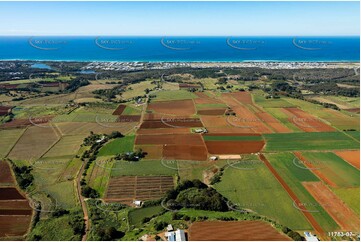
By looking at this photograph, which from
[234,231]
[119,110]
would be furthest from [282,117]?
[234,231]

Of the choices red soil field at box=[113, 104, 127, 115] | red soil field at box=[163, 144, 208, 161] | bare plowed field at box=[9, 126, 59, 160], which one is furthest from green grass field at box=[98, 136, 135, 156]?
red soil field at box=[113, 104, 127, 115]

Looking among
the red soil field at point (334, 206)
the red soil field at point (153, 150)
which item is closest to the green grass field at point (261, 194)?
the red soil field at point (334, 206)

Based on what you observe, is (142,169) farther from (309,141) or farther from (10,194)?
(309,141)

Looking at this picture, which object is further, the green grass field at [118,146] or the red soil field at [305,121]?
the red soil field at [305,121]

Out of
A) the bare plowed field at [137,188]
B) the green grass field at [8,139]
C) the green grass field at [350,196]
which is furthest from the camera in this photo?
the green grass field at [8,139]

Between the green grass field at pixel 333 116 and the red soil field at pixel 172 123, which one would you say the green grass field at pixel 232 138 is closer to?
the red soil field at pixel 172 123

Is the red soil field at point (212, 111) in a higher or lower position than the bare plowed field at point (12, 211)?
lower

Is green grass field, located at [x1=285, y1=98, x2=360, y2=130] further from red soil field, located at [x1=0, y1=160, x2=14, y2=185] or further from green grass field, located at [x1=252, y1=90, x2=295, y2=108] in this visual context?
red soil field, located at [x1=0, y1=160, x2=14, y2=185]
